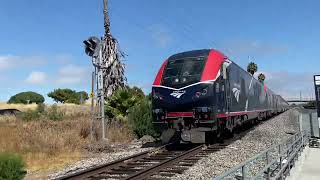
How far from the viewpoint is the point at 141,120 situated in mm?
23000

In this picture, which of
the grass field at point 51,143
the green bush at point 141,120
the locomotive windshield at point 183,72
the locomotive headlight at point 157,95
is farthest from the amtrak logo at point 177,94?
the green bush at point 141,120

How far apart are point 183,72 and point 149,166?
16.7ft

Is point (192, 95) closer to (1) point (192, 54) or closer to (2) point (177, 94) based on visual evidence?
(2) point (177, 94)

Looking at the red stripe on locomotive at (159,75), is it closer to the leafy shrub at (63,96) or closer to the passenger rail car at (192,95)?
the passenger rail car at (192,95)

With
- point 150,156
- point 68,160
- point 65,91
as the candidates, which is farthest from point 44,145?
point 65,91

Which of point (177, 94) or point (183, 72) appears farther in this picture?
point (183, 72)

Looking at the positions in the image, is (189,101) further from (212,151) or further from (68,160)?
(68,160)

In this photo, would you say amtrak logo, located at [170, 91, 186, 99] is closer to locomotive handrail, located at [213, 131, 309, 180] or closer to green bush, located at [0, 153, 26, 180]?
locomotive handrail, located at [213, 131, 309, 180]

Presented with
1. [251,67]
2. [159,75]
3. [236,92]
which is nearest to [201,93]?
[159,75]

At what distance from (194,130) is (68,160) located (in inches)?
188

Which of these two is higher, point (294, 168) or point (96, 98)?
point (96, 98)

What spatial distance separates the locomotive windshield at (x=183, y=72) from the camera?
15.6 m

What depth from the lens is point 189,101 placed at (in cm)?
1533

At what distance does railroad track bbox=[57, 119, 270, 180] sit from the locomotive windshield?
247 centimetres
